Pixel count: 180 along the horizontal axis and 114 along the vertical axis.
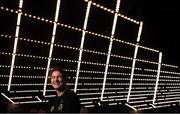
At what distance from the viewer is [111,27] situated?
6.38 meters

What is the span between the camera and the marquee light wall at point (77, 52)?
5230mm

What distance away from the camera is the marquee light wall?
5230 millimetres

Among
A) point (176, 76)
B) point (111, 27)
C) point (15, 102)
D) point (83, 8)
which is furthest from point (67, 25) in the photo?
point (176, 76)

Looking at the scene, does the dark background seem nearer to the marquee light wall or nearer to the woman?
the marquee light wall

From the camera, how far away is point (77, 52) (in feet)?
19.7

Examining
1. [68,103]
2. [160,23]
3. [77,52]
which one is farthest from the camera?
[160,23]

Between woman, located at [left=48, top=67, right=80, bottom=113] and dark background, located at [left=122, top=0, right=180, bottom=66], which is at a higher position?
dark background, located at [left=122, top=0, right=180, bottom=66]

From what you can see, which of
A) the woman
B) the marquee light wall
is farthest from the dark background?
the woman

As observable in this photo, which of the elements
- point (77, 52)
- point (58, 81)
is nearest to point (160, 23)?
point (77, 52)

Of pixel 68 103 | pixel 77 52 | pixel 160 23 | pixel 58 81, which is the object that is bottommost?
pixel 68 103

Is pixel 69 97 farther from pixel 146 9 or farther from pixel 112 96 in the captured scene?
pixel 146 9

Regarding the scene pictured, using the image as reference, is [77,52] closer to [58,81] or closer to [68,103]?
[58,81]

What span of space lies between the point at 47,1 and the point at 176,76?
4496 millimetres

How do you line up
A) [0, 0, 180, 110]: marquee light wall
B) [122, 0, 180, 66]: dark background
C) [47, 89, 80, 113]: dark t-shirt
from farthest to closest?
[122, 0, 180, 66]: dark background < [0, 0, 180, 110]: marquee light wall < [47, 89, 80, 113]: dark t-shirt
